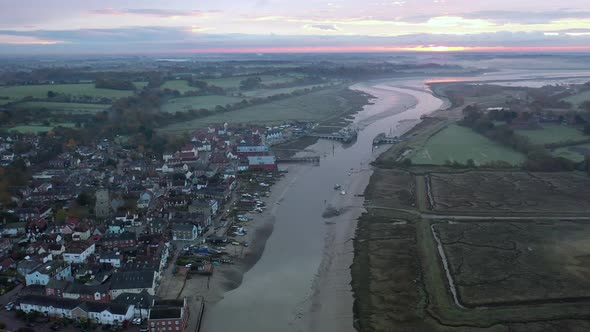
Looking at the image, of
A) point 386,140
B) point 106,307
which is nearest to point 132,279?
point 106,307

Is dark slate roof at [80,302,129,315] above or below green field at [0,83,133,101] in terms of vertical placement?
below

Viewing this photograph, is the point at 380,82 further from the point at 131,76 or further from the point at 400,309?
the point at 400,309

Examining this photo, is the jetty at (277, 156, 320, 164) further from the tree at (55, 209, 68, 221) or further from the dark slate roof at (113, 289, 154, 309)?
the dark slate roof at (113, 289, 154, 309)

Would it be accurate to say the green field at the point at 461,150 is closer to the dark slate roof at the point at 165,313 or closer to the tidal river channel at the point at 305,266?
the tidal river channel at the point at 305,266

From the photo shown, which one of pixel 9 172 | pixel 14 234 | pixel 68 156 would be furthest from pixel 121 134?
pixel 14 234

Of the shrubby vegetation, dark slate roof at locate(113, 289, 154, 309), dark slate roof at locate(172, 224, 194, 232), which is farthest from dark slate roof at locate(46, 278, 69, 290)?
the shrubby vegetation

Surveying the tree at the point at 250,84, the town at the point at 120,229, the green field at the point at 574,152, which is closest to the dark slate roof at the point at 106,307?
the town at the point at 120,229
